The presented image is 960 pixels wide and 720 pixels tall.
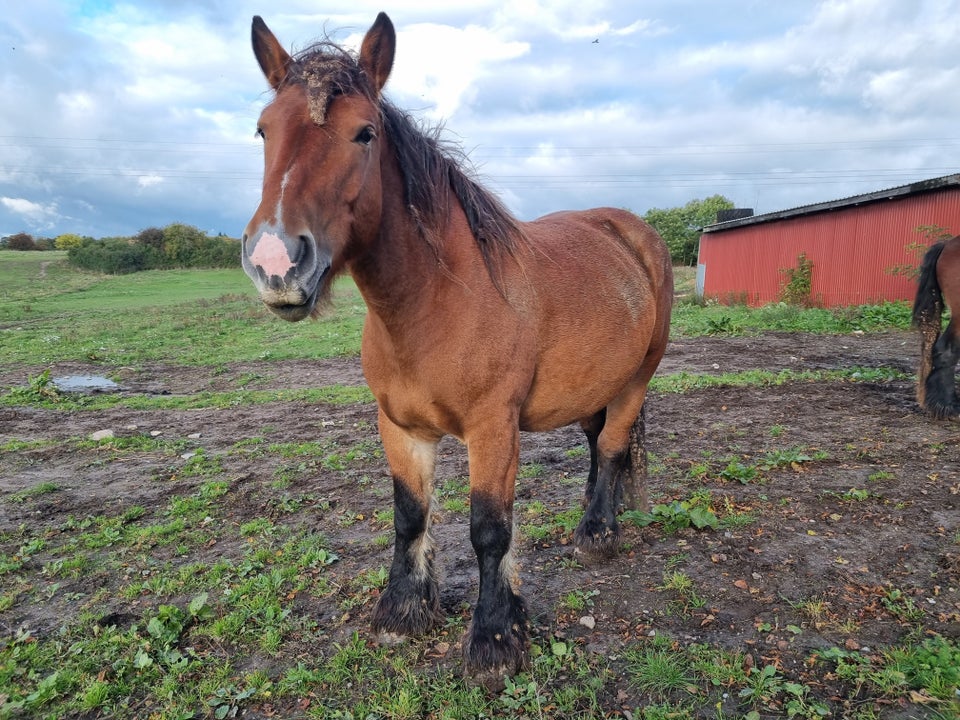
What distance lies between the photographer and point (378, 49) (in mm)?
2371

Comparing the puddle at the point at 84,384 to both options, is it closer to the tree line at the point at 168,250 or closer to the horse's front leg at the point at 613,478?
the horse's front leg at the point at 613,478

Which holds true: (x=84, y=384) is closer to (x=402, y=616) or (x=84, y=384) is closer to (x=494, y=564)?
(x=402, y=616)

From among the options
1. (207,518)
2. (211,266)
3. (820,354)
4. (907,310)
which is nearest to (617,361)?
(207,518)

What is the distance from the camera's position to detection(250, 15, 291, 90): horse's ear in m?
2.34

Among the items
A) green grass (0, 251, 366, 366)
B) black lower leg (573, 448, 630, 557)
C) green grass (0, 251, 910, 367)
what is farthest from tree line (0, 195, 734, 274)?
black lower leg (573, 448, 630, 557)

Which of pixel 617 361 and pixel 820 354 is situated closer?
pixel 617 361

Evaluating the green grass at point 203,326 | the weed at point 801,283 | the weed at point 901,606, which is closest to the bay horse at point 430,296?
the weed at point 901,606

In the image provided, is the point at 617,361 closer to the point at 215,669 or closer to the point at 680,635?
the point at 680,635

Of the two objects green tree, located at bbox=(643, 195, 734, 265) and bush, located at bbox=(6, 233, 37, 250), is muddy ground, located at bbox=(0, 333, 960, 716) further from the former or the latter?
bush, located at bbox=(6, 233, 37, 250)

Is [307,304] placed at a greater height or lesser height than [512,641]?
greater

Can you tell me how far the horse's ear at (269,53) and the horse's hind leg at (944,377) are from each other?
7.15 metres

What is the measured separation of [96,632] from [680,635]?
3126 millimetres

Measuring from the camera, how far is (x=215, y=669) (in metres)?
2.82

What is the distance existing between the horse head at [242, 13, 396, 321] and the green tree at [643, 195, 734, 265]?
49.3m
